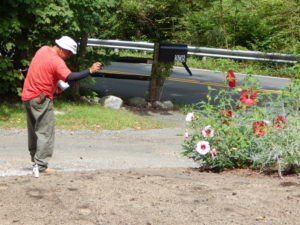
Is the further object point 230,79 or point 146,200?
point 230,79

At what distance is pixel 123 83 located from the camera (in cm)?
1930

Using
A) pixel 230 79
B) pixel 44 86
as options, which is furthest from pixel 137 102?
pixel 44 86

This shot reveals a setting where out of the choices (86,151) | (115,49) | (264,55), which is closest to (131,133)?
(86,151)

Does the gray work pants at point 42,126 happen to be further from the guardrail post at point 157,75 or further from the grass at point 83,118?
the guardrail post at point 157,75

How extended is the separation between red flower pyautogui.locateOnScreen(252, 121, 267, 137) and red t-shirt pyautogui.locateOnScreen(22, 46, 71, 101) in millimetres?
2155

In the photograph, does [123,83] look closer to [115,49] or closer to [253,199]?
[115,49]

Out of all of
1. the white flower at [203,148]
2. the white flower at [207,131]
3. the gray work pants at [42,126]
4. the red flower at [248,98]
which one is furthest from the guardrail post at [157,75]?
the white flower at [203,148]

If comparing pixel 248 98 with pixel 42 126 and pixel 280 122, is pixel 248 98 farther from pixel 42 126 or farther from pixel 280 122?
pixel 42 126

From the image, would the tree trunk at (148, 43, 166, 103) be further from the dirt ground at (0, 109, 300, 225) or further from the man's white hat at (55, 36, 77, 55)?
the dirt ground at (0, 109, 300, 225)

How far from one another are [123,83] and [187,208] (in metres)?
13.7

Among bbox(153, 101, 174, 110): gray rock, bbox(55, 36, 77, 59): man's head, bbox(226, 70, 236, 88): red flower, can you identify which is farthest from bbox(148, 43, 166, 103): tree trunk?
bbox(55, 36, 77, 59): man's head

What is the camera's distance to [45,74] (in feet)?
24.8

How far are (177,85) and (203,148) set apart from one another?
11982 millimetres

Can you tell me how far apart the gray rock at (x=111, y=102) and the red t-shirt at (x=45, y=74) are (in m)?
7.13
